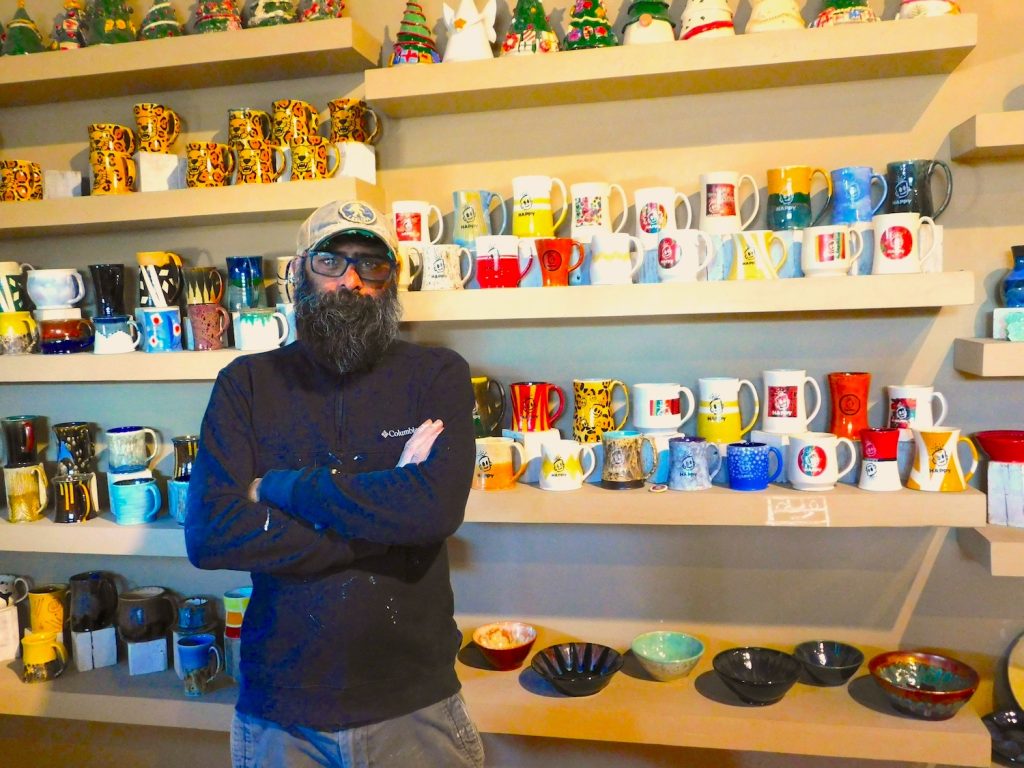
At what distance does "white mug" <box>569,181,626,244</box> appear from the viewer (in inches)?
62.4

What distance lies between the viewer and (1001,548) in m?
1.39

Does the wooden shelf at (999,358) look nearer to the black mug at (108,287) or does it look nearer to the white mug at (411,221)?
the white mug at (411,221)

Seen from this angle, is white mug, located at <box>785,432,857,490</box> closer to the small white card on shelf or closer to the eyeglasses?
the eyeglasses

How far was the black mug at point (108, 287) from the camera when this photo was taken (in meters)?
1.76

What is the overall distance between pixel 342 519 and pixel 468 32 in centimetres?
101

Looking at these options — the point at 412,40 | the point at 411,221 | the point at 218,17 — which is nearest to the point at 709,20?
the point at 412,40

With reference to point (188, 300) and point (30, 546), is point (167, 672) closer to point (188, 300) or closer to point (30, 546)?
point (30, 546)

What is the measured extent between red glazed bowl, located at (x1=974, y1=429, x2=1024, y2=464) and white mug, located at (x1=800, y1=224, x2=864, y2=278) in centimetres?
43

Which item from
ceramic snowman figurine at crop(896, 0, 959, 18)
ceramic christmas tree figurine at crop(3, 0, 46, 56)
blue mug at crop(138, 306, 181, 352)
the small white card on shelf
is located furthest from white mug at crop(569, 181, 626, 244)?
ceramic christmas tree figurine at crop(3, 0, 46, 56)

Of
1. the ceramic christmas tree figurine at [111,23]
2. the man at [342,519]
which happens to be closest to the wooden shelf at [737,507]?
the man at [342,519]

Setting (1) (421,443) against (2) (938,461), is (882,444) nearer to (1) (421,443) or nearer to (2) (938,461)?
(2) (938,461)

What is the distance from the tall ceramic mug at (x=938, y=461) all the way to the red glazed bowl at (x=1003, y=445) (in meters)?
0.09

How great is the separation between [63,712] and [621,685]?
3.91 ft

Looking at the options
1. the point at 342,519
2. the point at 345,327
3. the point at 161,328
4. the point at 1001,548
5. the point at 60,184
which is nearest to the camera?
the point at 342,519
